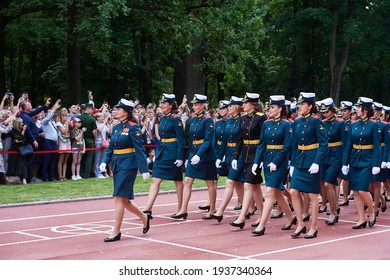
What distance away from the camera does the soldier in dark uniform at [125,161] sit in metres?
11.2

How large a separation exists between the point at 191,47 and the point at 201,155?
15.7 meters

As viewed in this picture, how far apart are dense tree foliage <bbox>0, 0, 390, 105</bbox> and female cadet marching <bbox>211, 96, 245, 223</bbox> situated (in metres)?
Result: 10.5

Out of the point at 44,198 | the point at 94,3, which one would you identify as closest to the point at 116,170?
the point at 44,198

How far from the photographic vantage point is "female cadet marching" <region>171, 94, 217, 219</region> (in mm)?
13641

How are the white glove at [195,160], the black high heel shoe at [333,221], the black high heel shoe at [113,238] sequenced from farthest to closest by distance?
1. the white glove at [195,160]
2. the black high heel shoe at [333,221]
3. the black high heel shoe at [113,238]

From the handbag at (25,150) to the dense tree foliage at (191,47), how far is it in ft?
20.8

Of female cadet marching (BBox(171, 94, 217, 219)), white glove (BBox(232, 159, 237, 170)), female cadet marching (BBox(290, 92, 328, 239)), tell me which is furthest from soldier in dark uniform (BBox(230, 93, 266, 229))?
female cadet marching (BBox(171, 94, 217, 219))

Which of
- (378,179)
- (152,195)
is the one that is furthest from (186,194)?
(378,179)

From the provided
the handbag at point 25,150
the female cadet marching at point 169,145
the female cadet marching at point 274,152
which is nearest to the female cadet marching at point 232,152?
the female cadet marching at point 274,152

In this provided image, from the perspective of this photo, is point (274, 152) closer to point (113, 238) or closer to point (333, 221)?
point (333, 221)

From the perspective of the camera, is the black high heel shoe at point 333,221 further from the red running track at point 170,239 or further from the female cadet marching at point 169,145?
the female cadet marching at point 169,145

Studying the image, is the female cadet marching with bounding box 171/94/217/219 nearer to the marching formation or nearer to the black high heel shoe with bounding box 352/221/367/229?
the marching formation

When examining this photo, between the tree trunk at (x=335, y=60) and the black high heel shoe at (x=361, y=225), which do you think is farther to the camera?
the tree trunk at (x=335, y=60)

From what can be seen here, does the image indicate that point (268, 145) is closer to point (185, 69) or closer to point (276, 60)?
point (185, 69)
